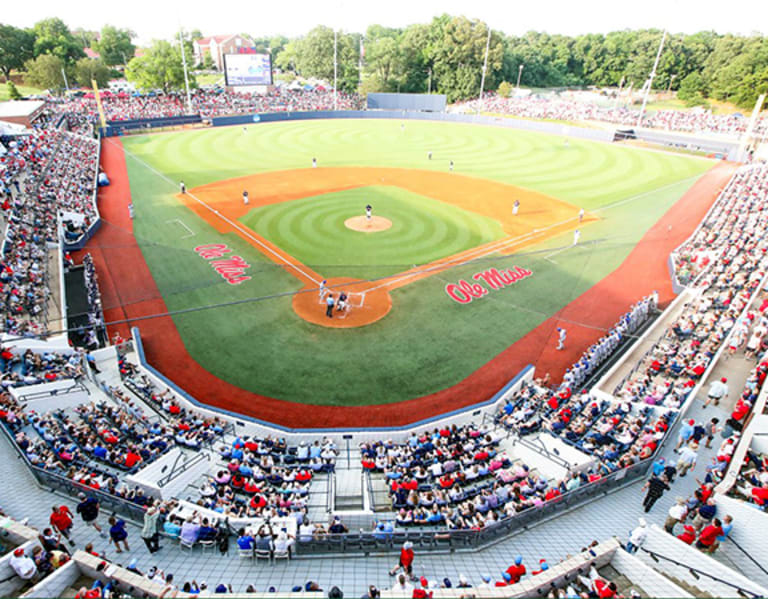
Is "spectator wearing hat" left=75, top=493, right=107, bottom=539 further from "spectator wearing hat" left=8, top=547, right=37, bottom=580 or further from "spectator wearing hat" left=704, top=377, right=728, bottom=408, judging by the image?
"spectator wearing hat" left=704, top=377, right=728, bottom=408

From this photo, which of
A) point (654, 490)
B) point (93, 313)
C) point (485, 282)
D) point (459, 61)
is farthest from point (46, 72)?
point (654, 490)

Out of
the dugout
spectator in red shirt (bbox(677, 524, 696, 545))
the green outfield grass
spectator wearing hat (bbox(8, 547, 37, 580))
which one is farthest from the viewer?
the dugout

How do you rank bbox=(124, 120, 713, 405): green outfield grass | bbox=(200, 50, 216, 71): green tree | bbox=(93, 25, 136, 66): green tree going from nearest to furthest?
bbox=(124, 120, 713, 405): green outfield grass < bbox=(93, 25, 136, 66): green tree < bbox=(200, 50, 216, 71): green tree

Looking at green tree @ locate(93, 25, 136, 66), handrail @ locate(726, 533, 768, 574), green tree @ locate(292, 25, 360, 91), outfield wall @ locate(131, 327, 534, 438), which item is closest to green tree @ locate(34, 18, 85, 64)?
green tree @ locate(93, 25, 136, 66)

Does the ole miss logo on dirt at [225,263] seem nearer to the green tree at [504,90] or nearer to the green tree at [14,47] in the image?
the green tree at [504,90]

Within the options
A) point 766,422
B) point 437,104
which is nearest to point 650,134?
point 437,104

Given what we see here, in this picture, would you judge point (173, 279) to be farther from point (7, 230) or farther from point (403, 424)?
point (403, 424)

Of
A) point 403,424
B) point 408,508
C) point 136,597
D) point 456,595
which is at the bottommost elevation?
point 403,424
